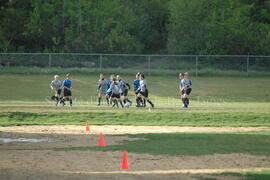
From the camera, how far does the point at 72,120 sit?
28094mm

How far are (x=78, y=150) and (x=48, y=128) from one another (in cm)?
723

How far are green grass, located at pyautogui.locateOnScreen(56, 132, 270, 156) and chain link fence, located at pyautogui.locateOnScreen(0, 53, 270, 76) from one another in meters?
29.4

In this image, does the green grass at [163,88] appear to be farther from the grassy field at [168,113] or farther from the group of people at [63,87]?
the group of people at [63,87]

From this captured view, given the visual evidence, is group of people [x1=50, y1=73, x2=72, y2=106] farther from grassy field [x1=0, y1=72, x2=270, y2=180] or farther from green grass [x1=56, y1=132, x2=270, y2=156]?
green grass [x1=56, y1=132, x2=270, y2=156]

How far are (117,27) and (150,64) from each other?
972 centimetres

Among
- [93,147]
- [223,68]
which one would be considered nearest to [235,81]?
[223,68]

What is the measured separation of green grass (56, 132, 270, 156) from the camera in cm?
1770

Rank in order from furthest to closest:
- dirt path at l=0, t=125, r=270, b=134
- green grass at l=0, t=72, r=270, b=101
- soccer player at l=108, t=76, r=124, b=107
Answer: green grass at l=0, t=72, r=270, b=101 < soccer player at l=108, t=76, r=124, b=107 < dirt path at l=0, t=125, r=270, b=134

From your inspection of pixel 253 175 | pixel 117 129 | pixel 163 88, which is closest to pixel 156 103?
pixel 163 88

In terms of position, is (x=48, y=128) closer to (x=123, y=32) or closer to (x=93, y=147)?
(x=93, y=147)

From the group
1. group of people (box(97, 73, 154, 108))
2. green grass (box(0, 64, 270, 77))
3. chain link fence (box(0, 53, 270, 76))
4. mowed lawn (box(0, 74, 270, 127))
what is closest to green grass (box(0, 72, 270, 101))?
mowed lawn (box(0, 74, 270, 127))

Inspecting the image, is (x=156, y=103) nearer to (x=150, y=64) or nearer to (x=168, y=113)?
(x=168, y=113)

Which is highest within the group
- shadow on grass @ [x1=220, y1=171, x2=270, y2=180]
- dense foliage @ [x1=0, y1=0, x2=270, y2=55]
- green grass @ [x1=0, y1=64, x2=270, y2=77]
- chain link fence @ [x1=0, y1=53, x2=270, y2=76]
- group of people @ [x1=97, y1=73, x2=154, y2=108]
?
dense foliage @ [x1=0, y1=0, x2=270, y2=55]

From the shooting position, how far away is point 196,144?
62.8 ft
